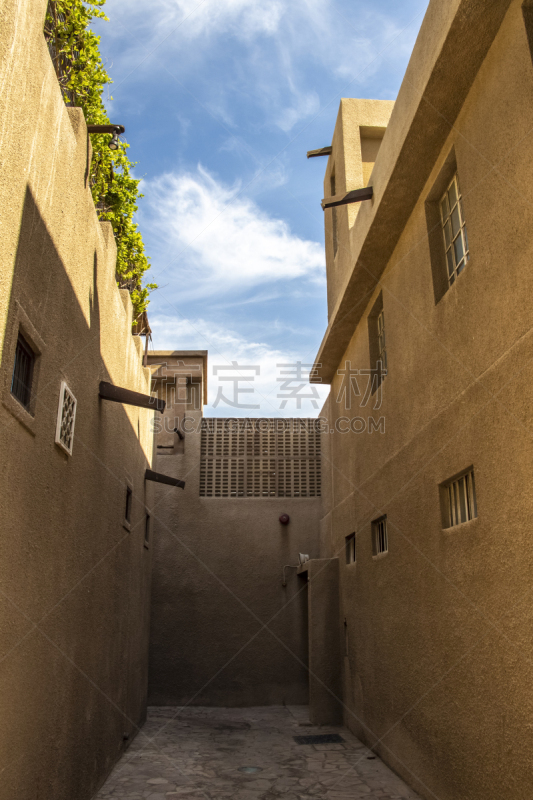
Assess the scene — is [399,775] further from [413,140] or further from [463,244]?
[413,140]

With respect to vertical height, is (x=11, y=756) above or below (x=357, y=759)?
above

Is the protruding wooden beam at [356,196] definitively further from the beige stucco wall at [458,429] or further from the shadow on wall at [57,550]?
the shadow on wall at [57,550]

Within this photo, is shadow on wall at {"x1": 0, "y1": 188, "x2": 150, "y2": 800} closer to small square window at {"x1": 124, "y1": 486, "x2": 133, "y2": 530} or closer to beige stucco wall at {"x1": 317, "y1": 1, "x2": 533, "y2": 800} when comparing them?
small square window at {"x1": 124, "y1": 486, "x2": 133, "y2": 530}

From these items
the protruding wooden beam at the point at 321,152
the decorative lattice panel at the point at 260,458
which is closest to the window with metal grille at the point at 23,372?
the protruding wooden beam at the point at 321,152

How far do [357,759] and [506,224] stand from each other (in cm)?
599

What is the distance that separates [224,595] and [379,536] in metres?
5.22

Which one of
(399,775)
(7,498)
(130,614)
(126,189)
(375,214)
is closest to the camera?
(7,498)

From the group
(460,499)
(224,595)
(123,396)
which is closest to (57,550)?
(123,396)

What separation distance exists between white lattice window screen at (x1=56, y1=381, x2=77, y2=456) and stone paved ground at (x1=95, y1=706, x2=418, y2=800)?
11.3ft

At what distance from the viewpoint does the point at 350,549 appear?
922 centimetres

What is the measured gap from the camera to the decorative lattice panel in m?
12.8

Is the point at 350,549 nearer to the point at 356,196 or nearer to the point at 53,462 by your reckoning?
the point at 356,196

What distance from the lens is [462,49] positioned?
176 inches

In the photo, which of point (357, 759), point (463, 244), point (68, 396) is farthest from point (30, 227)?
point (357, 759)
